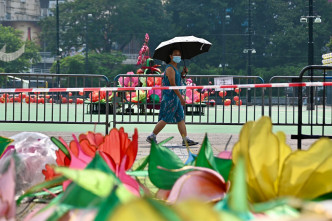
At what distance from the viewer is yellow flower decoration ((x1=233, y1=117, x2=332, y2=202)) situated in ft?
2.91

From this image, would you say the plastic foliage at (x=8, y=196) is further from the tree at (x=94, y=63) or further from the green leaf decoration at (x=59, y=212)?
the tree at (x=94, y=63)

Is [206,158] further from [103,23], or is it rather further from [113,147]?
[103,23]

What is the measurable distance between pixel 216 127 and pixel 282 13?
Answer: 62082mm

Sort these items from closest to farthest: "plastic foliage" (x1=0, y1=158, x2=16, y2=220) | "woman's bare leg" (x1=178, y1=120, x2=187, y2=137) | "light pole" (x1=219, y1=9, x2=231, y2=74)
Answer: "plastic foliage" (x1=0, y1=158, x2=16, y2=220) → "woman's bare leg" (x1=178, y1=120, x2=187, y2=137) → "light pole" (x1=219, y1=9, x2=231, y2=74)

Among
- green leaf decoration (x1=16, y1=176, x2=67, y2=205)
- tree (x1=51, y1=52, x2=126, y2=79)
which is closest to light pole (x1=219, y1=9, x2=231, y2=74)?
tree (x1=51, y1=52, x2=126, y2=79)

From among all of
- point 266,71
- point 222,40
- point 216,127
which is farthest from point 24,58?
point 216,127

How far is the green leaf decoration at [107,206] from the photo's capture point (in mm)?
656

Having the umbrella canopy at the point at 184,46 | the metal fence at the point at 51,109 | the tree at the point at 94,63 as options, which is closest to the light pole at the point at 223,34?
the tree at the point at 94,63

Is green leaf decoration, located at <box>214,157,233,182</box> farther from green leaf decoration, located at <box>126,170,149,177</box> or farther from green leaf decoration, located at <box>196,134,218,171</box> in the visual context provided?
green leaf decoration, located at <box>126,170,149,177</box>

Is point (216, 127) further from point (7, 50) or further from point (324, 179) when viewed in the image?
point (7, 50)

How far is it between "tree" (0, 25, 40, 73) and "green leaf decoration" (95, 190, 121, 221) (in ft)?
267

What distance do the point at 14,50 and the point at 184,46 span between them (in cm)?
7446

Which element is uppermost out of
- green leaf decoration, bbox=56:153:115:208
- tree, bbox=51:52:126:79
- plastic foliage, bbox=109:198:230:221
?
tree, bbox=51:52:126:79

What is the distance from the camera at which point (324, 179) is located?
90 centimetres
